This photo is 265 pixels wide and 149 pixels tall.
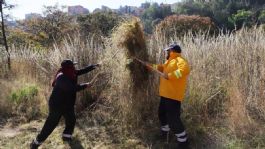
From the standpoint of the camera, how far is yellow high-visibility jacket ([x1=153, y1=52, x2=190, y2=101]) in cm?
561

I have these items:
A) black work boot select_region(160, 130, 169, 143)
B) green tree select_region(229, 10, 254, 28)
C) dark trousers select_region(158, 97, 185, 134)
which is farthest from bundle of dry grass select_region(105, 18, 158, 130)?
green tree select_region(229, 10, 254, 28)

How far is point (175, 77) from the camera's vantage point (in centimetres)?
561

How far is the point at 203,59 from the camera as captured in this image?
7.33 meters

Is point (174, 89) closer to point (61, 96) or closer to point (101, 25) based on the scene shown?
point (61, 96)

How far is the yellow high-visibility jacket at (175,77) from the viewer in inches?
221

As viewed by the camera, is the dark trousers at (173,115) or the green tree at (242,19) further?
the green tree at (242,19)

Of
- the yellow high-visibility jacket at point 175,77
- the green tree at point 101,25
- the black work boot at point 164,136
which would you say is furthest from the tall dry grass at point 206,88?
the yellow high-visibility jacket at point 175,77

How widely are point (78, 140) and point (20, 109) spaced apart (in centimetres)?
229

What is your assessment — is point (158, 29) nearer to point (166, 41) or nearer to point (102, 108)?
point (166, 41)

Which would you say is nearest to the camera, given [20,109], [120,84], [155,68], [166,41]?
[155,68]

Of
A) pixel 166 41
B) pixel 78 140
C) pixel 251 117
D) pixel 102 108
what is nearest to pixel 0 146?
pixel 78 140

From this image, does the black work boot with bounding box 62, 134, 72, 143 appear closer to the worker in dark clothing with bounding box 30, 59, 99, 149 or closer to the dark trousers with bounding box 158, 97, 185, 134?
the worker in dark clothing with bounding box 30, 59, 99, 149

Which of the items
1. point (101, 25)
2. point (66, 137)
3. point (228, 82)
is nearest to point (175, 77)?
point (228, 82)

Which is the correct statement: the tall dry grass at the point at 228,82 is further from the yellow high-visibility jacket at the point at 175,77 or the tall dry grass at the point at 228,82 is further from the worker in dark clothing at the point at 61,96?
the worker in dark clothing at the point at 61,96
